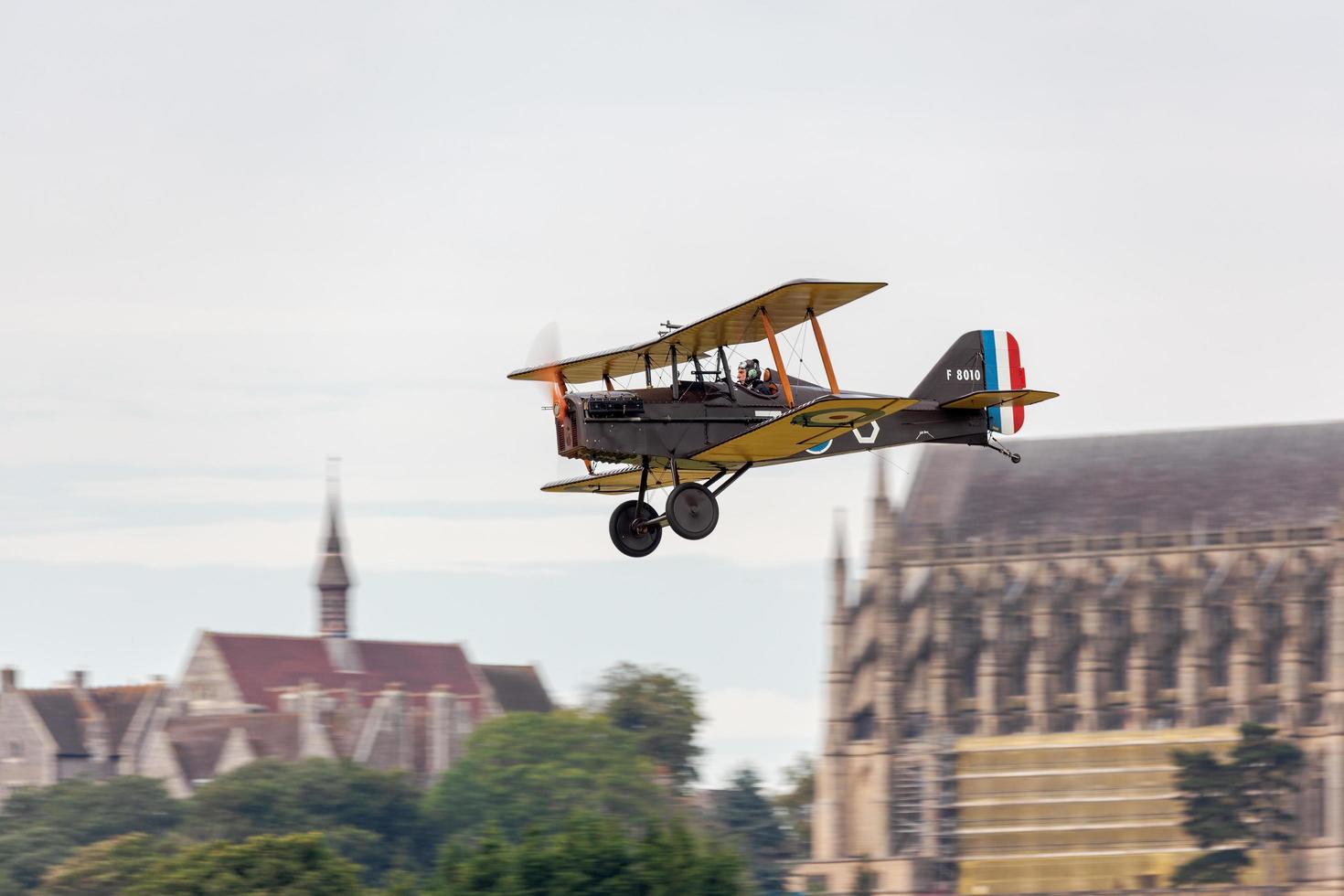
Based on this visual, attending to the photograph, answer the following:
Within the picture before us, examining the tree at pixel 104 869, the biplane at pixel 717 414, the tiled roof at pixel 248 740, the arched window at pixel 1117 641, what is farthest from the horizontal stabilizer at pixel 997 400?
the tiled roof at pixel 248 740

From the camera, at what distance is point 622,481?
4125cm

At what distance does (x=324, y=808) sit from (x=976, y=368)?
134 metres

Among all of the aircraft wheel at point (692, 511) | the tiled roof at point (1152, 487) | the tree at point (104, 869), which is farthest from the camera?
the tiled roof at point (1152, 487)

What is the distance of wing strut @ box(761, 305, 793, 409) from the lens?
37.8 metres

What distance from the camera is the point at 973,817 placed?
566ft

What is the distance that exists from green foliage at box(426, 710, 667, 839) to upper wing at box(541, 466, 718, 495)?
130057 millimetres

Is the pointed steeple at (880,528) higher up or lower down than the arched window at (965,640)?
higher up

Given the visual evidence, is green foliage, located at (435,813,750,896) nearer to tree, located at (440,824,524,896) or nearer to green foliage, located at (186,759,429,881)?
tree, located at (440,824,524,896)

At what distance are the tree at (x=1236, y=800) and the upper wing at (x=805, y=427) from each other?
439ft

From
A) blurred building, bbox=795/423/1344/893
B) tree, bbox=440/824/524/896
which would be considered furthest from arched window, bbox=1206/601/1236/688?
tree, bbox=440/824/524/896

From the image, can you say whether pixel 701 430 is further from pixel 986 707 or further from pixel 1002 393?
pixel 986 707

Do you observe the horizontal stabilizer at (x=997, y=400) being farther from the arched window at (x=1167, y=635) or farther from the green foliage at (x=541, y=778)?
the arched window at (x=1167, y=635)

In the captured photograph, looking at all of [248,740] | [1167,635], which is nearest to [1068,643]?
[1167,635]

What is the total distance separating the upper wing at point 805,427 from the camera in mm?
35750
